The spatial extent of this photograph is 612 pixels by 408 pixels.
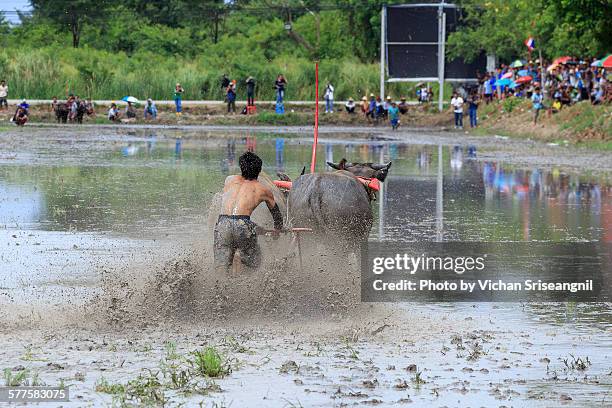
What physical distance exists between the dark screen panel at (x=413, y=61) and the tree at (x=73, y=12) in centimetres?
2654

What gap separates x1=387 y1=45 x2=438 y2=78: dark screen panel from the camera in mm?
62125

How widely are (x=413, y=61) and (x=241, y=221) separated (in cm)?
5325

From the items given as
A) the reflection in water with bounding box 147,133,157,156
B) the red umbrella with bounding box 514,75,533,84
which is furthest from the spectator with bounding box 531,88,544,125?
the reflection in water with bounding box 147,133,157,156

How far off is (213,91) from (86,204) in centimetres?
4583

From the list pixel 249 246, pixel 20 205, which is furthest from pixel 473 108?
pixel 249 246

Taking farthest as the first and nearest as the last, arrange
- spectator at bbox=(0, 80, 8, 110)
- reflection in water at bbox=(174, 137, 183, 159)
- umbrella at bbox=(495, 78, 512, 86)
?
1. spectator at bbox=(0, 80, 8, 110)
2. umbrella at bbox=(495, 78, 512, 86)
3. reflection in water at bbox=(174, 137, 183, 159)

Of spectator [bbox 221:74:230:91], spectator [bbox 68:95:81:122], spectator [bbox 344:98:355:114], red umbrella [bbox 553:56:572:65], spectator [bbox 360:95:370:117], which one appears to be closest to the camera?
red umbrella [bbox 553:56:572:65]

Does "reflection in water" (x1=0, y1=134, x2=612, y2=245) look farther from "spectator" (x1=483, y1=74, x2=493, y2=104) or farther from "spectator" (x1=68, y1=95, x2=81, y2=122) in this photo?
"spectator" (x1=68, y1=95, x2=81, y2=122)

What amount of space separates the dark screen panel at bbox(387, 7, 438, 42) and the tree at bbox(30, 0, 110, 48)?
26300 mm

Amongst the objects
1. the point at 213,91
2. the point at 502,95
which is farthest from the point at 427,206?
the point at 213,91

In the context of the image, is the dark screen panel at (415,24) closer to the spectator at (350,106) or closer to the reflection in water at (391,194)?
the spectator at (350,106)

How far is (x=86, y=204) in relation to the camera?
61.9ft

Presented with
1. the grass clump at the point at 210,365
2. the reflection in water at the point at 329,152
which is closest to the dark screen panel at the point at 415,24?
the reflection in water at the point at 329,152

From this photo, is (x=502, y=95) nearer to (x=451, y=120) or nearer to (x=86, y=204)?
(x=451, y=120)
